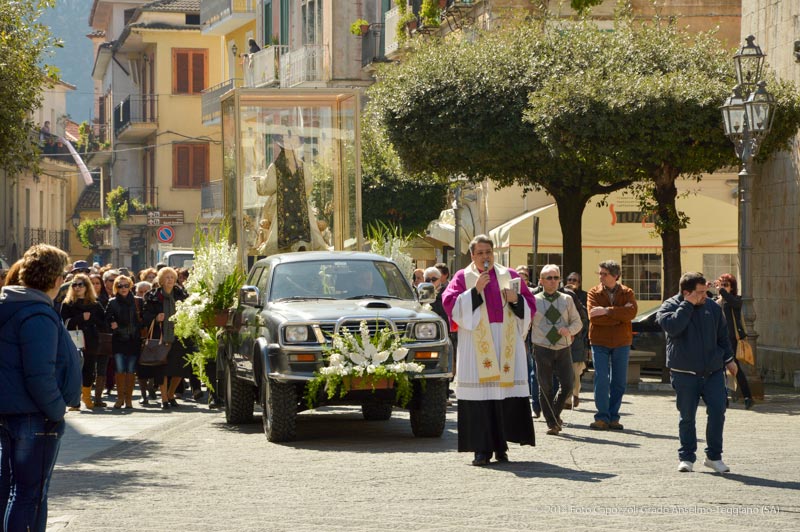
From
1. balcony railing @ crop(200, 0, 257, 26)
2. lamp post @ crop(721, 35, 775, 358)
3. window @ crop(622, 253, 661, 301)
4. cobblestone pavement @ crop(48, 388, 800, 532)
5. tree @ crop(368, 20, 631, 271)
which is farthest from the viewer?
balcony railing @ crop(200, 0, 257, 26)

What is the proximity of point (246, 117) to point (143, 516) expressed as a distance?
12.6 metres

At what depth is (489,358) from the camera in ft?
43.2

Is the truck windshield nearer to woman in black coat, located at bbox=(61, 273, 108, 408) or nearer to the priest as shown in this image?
the priest

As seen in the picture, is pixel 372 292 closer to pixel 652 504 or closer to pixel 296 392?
pixel 296 392

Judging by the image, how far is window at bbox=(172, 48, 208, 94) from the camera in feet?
210

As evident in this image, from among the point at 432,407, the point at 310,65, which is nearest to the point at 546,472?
the point at 432,407

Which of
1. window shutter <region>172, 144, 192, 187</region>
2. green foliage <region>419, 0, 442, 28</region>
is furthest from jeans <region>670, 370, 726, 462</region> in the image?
window shutter <region>172, 144, 192, 187</region>

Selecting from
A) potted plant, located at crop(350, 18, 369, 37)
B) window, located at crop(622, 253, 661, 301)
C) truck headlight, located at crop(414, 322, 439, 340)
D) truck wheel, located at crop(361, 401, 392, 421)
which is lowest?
truck wheel, located at crop(361, 401, 392, 421)

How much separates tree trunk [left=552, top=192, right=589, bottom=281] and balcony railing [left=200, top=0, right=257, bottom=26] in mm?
29946

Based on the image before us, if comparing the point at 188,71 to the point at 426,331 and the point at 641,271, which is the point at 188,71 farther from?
the point at 426,331

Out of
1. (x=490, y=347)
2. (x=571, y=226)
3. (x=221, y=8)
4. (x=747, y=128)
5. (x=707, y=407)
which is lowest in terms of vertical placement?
(x=707, y=407)

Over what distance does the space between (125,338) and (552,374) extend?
6.70m

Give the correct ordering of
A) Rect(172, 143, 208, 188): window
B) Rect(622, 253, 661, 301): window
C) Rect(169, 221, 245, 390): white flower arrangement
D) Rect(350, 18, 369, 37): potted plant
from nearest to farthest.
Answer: Rect(169, 221, 245, 390): white flower arrangement, Rect(622, 253, 661, 301): window, Rect(350, 18, 369, 37): potted plant, Rect(172, 143, 208, 188): window

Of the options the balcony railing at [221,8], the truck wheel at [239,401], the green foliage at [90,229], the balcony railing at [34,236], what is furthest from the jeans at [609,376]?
the balcony railing at [34,236]
